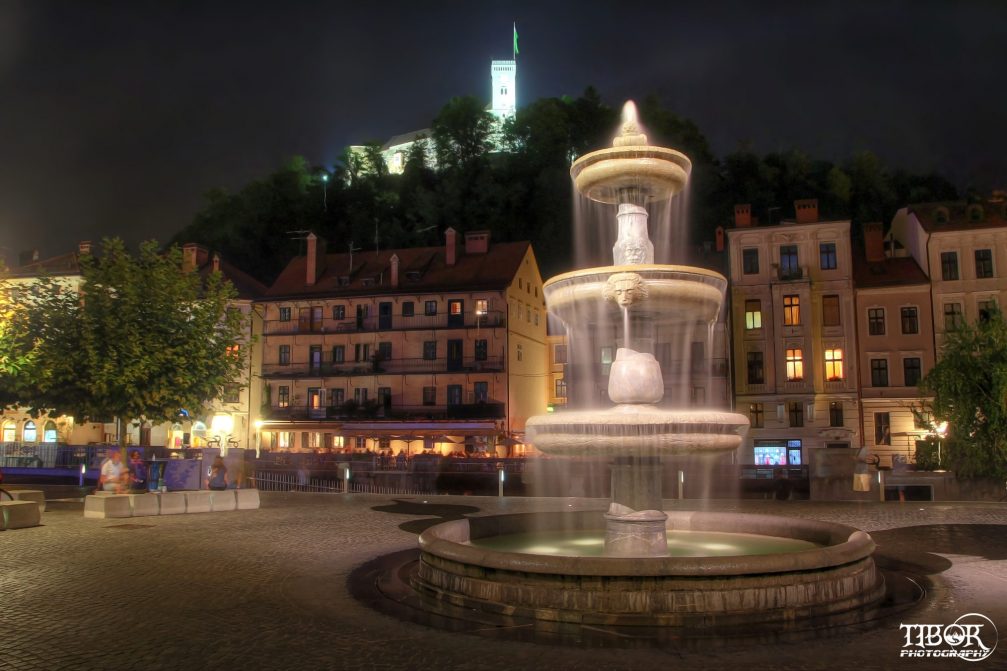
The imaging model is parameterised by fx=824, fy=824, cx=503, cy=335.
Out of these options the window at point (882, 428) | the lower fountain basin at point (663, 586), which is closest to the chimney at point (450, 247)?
the window at point (882, 428)

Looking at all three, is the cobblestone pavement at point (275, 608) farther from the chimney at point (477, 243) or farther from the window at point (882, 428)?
the chimney at point (477, 243)

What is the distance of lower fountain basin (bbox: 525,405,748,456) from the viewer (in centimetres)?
994

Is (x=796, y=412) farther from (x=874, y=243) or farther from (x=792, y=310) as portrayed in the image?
(x=874, y=243)

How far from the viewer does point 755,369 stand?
4469 centimetres

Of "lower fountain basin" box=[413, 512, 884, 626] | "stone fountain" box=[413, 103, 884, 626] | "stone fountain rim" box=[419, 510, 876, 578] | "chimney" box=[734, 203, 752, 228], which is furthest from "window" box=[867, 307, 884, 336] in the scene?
"lower fountain basin" box=[413, 512, 884, 626]

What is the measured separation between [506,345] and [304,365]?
1369cm

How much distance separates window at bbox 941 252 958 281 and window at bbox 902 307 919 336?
2391mm

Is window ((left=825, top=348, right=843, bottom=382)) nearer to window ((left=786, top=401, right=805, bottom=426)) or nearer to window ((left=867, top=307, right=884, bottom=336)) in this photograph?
window ((left=786, top=401, right=805, bottom=426))

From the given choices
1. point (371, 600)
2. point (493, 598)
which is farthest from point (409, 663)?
point (371, 600)

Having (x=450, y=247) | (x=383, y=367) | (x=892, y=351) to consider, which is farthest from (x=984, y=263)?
(x=383, y=367)

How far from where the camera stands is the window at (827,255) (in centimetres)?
4441

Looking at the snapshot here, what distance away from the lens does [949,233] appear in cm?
4372

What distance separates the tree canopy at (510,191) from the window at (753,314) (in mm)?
22134

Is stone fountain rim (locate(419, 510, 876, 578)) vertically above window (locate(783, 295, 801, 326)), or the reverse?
window (locate(783, 295, 801, 326))
